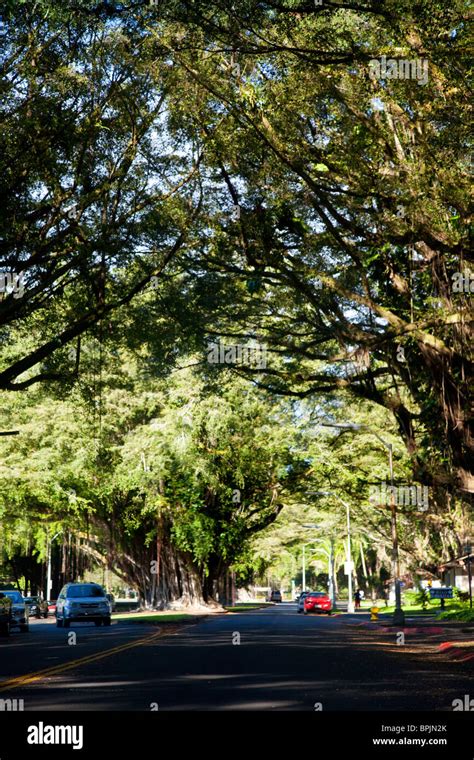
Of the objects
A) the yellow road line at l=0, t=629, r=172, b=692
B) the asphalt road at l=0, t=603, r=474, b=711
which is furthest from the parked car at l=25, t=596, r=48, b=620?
the yellow road line at l=0, t=629, r=172, b=692

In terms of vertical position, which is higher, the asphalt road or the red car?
the asphalt road

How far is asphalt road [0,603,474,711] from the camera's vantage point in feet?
38.7

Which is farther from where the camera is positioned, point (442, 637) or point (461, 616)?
point (461, 616)

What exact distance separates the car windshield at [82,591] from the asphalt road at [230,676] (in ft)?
46.9

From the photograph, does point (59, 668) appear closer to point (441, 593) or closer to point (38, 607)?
point (441, 593)

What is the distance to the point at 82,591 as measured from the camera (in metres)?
41.1

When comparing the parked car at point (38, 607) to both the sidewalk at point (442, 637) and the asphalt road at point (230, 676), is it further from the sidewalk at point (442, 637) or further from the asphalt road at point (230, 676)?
the asphalt road at point (230, 676)

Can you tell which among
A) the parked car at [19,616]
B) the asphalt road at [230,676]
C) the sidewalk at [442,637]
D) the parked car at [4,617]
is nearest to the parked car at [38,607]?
the parked car at [19,616]

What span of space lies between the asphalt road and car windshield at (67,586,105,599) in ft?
46.9

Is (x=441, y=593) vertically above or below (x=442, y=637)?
above

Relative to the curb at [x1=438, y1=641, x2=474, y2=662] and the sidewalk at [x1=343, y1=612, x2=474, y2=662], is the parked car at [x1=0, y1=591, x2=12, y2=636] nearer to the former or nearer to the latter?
the sidewalk at [x1=343, y1=612, x2=474, y2=662]

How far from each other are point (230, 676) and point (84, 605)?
85.3ft

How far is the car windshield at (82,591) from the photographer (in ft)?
134

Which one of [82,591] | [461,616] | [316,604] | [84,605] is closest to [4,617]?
[84,605]
